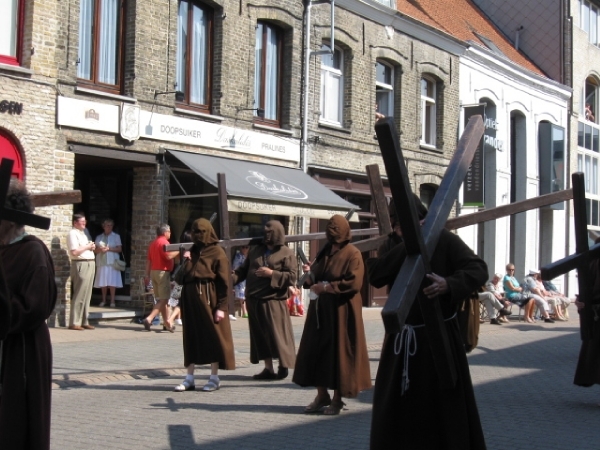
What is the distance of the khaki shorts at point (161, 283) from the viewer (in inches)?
Result: 629

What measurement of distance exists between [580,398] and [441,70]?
17.7 meters

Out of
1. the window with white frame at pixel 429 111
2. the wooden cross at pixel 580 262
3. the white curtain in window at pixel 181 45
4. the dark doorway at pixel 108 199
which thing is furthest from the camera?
the window with white frame at pixel 429 111

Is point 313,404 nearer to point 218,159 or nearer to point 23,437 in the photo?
point 23,437

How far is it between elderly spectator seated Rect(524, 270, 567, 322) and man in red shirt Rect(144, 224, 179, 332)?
34.6 feet

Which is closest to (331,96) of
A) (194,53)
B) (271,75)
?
(271,75)

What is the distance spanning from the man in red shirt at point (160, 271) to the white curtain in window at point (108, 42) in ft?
9.81

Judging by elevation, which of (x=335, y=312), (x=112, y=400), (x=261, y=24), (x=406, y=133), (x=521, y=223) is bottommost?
(x=112, y=400)

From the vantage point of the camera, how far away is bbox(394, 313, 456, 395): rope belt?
5.34 m

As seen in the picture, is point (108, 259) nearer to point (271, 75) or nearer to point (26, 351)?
point (271, 75)

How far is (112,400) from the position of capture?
916 cm

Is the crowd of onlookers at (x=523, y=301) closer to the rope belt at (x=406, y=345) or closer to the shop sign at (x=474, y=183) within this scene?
the shop sign at (x=474, y=183)

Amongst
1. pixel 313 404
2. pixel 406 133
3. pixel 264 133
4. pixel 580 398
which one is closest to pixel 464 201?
pixel 406 133

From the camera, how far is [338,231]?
8.66 m

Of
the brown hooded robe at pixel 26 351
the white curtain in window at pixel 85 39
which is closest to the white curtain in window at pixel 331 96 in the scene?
the white curtain in window at pixel 85 39
